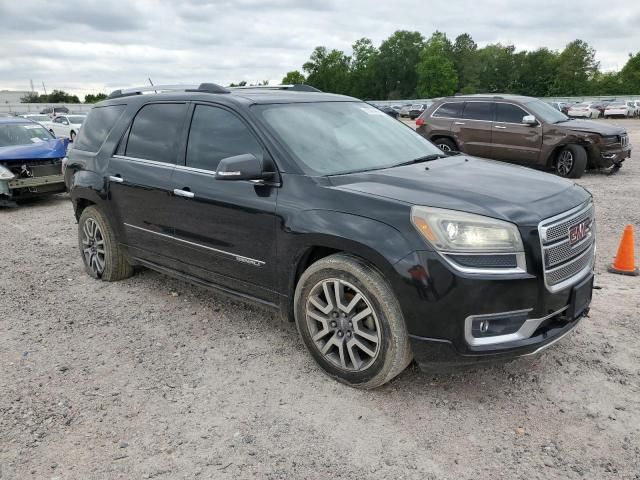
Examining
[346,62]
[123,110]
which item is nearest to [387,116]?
[123,110]

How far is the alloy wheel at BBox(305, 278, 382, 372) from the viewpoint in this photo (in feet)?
10.7

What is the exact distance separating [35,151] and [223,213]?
7756 millimetres

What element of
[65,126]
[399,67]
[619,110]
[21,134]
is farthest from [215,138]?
[399,67]

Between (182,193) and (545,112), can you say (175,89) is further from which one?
(545,112)

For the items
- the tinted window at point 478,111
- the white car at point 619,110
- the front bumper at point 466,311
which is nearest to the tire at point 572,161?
the tinted window at point 478,111

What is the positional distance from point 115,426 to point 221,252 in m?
1.41

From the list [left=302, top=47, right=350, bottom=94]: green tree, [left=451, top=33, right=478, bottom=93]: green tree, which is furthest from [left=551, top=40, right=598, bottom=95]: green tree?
[left=302, top=47, right=350, bottom=94]: green tree

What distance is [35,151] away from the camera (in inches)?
397

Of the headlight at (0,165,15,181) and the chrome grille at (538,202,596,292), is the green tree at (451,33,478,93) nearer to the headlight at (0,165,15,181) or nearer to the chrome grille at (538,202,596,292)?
the headlight at (0,165,15,181)

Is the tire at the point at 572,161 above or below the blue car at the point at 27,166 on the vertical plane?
below

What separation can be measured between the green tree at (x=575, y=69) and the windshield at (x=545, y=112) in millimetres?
86178

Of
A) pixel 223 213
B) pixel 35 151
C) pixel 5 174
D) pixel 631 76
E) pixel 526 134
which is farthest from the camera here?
pixel 631 76

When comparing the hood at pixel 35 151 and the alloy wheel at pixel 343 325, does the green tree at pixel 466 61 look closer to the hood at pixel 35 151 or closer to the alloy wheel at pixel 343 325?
the hood at pixel 35 151

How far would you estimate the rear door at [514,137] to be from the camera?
39.9ft
